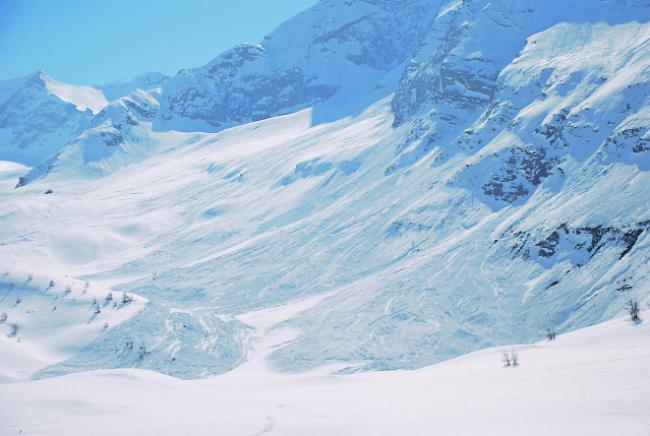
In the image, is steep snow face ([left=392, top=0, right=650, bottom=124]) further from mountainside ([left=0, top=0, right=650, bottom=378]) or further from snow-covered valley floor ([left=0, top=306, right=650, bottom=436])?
snow-covered valley floor ([left=0, top=306, right=650, bottom=436])

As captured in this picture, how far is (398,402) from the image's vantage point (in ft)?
79.3

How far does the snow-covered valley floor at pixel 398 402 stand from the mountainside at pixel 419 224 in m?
35.0

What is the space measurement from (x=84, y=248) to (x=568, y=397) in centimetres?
13589

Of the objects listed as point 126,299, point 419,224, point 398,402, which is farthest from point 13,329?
point 419,224

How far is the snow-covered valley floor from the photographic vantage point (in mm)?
17688

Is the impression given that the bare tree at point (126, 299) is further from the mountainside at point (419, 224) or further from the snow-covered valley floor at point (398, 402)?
the snow-covered valley floor at point (398, 402)

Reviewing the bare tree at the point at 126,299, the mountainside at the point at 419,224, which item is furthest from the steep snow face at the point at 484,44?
the bare tree at the point at 126,299

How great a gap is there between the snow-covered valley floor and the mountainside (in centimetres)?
3497

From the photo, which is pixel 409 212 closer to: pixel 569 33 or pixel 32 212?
pixel 569 33

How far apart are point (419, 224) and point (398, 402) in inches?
3142

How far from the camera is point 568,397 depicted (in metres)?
19.5

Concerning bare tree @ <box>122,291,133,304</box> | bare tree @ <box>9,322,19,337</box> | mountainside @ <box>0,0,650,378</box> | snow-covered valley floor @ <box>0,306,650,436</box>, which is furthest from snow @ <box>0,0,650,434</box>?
bare tree @ <box>122,291,133,304</box>

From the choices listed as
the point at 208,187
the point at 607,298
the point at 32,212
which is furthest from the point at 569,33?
the point at 32,212

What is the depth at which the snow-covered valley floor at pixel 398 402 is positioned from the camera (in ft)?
58.0
